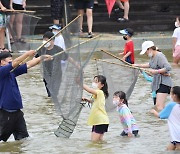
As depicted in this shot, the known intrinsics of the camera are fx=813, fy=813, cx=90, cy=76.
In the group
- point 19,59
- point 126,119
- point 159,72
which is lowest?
point 126,119

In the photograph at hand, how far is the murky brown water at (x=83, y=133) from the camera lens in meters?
11.4

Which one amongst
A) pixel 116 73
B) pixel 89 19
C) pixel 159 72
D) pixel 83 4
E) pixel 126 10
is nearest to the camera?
pixel 116 73

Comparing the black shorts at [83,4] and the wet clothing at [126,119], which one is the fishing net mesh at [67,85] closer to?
the wet clothing at [126,119]

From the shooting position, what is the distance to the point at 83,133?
12.8 metres

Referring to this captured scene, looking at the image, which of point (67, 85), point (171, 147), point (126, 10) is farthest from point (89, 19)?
point (171, 147)

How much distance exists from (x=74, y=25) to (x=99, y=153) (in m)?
2.42

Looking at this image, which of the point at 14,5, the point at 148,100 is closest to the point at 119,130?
the point at 148,100

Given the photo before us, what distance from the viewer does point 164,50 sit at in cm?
2267

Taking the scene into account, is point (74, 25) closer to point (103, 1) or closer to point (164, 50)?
point (164, 50)

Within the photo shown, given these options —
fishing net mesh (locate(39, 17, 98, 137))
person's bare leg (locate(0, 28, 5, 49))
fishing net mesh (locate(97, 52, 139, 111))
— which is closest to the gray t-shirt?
fishing net mesh (locate(97, 52, 139, 111))

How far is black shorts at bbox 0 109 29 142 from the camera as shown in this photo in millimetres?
11633

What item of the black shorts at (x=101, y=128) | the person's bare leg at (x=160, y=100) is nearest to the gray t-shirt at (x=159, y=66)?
the person's bare leg at (x=160, y=100)

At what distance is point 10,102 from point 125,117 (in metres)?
1.82

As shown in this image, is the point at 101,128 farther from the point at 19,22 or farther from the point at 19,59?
the point at 19,22
